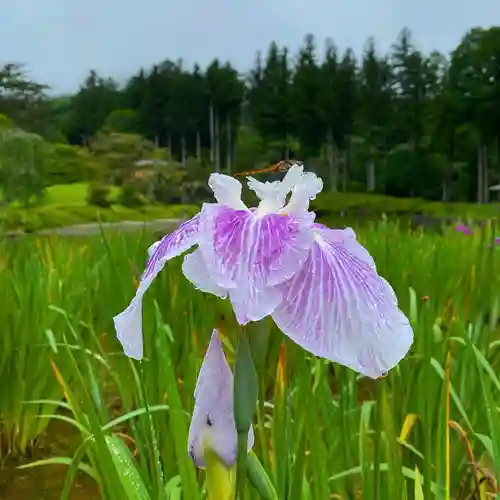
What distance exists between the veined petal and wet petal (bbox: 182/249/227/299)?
0.04m

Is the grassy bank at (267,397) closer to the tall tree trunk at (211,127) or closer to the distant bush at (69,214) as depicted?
the distant bush at (69,214)

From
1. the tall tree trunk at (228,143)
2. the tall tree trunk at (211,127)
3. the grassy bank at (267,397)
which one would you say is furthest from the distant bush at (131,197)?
the grassy bank at (267,397)

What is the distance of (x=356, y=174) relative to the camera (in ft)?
49.3

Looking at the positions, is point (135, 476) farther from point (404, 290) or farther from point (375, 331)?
point (404, 290)

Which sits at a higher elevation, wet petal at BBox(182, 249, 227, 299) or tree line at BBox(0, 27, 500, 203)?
tree line at BBox(0, 27, 500, 203)

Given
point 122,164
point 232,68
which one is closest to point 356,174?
point 232,68

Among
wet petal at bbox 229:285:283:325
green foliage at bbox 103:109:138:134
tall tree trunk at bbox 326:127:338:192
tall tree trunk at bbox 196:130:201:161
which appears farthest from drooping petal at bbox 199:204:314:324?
tall tree trunk at bbox 326:127:338:192

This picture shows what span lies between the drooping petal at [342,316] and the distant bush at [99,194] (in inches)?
316

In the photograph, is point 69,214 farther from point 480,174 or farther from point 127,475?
point 480,174

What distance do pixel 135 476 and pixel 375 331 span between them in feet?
0.98

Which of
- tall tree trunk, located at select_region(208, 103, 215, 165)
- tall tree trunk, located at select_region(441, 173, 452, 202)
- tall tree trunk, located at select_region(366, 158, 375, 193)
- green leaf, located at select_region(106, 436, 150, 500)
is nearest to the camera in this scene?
green leaf, located at select_region(106, 436, 150, 500)

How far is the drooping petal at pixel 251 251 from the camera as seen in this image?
247 millimetres

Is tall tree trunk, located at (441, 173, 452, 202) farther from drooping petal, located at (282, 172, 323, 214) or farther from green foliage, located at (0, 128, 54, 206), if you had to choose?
drooping petal, located at (282, 172, 323, 214)

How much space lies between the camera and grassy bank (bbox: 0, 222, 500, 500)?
0.49 m
